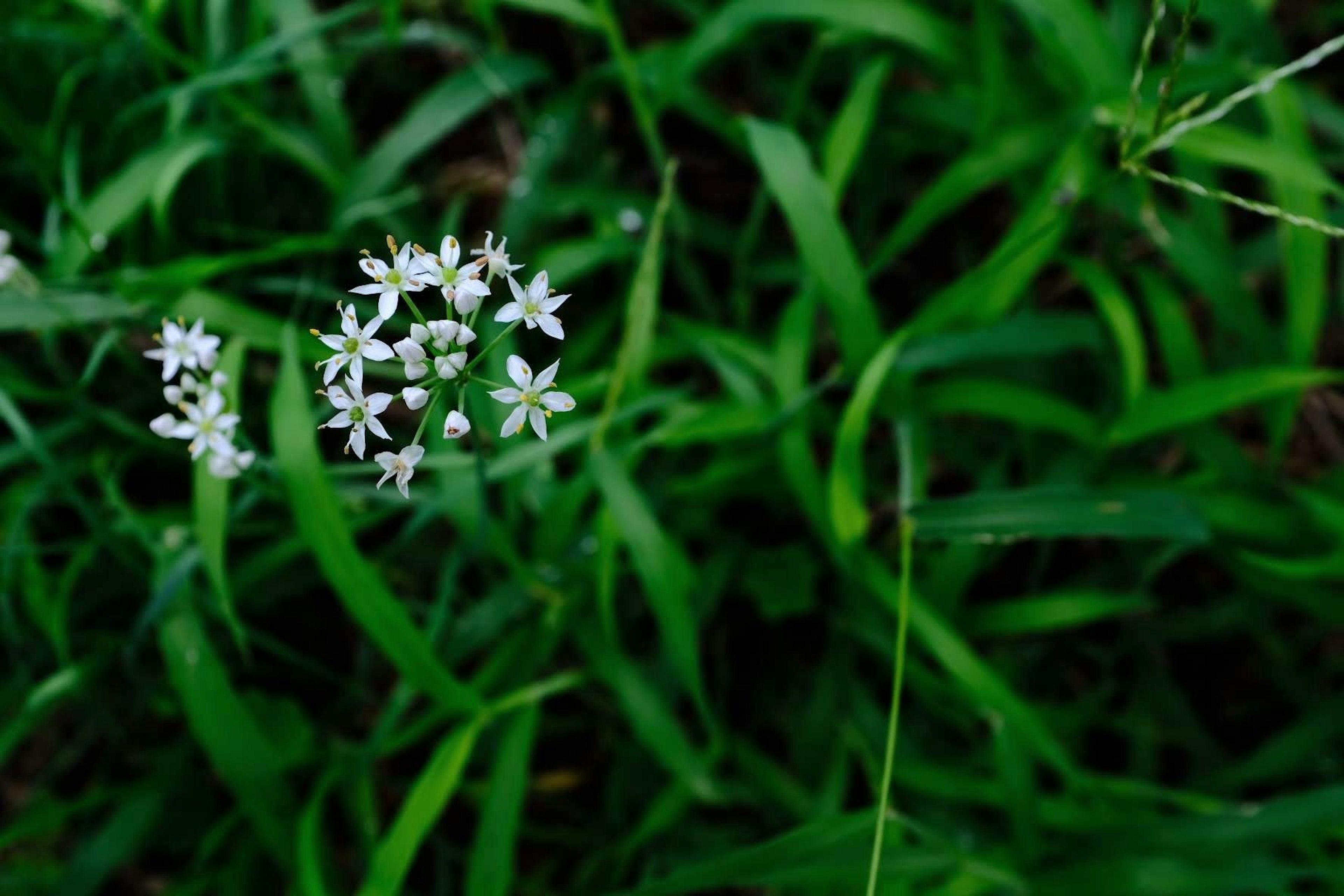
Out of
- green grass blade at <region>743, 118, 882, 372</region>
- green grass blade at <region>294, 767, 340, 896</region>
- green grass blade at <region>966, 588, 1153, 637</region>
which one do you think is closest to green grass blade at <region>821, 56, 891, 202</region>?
green grass blade at <region>743, 118, 882, 372</region>

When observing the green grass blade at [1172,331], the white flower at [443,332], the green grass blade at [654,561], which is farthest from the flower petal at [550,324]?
the green grass blade at [1172,331]

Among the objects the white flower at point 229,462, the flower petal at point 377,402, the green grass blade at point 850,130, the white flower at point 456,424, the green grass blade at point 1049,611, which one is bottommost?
the green grass blade at point 1049,611

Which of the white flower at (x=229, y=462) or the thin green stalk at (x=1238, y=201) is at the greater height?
the white flower at (x=229, y=462)

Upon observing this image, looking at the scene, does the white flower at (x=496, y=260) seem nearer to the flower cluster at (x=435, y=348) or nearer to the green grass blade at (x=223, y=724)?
the flower cluster at (x=435, y=348)

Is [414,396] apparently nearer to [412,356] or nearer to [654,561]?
[412,356]

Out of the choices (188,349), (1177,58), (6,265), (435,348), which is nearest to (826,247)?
(1177,58)

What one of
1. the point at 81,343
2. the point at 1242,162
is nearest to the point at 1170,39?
the point at 1242,162

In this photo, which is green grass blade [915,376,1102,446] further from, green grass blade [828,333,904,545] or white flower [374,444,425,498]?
white flower [374,444,425,498]
